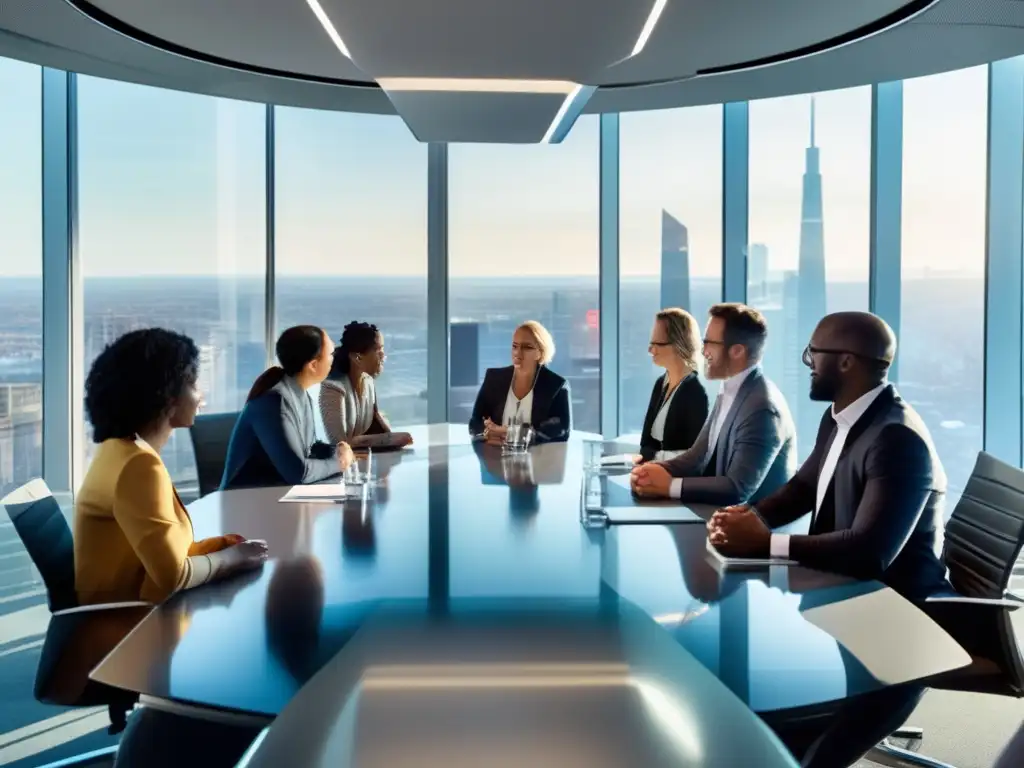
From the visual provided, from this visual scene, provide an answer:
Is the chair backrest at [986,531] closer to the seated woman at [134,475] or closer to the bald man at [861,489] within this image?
the bald man at [861,489]

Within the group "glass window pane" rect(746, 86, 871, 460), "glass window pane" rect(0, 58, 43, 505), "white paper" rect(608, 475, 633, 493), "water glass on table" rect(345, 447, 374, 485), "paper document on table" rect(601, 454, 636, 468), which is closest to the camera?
"water glass on table" rect(345, 447, 374, 485)

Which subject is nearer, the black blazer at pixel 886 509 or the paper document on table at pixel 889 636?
the paper document on table at pixel 889 636

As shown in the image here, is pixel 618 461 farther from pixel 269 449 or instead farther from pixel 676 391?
Result: pixel 269 449

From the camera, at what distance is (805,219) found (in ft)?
21.9

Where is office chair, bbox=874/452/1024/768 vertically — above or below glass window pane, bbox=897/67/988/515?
below

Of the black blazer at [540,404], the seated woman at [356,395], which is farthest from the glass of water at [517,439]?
the seated woman at [356,395]

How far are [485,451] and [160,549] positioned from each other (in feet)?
7.58

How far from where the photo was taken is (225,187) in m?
6.77

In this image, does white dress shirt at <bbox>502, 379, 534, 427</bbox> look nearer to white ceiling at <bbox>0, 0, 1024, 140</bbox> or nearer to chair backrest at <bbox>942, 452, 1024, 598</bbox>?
white ceiling at <bbox>0, 0, 1024, 140</bbox>

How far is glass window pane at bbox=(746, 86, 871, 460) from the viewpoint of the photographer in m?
6.46

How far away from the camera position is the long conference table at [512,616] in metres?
1.45

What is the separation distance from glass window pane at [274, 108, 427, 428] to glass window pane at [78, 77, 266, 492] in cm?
22

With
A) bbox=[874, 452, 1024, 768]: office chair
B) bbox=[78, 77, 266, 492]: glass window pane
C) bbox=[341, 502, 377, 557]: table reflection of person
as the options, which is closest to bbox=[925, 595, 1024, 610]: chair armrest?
bbox=[874, 452, 1024, 768]: office chair

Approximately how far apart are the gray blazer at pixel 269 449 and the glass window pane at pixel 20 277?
10.9 feet
